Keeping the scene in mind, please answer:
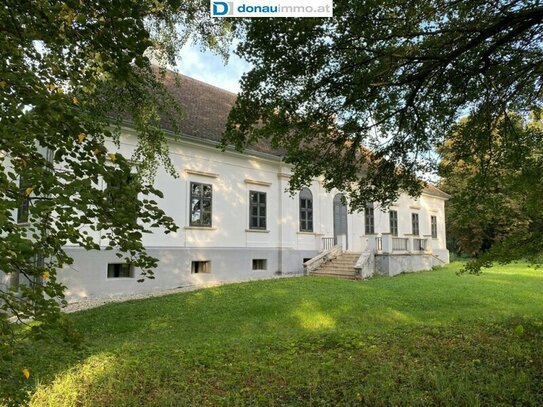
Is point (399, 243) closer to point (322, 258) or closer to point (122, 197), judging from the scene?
point (322, 258)

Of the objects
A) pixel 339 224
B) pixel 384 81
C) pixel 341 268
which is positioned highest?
pixel 384 81

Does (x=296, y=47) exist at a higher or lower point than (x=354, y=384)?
higher

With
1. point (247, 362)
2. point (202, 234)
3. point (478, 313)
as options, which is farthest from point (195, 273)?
point (247, 362)

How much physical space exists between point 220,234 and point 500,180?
1156cm

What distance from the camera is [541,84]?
22.7 ft

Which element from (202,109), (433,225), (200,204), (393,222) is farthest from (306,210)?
(433,225)

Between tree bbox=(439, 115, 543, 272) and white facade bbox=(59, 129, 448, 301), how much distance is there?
976 centimetres

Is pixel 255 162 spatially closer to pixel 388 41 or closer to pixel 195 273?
pixel 195 273

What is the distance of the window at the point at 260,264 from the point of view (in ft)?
59.5

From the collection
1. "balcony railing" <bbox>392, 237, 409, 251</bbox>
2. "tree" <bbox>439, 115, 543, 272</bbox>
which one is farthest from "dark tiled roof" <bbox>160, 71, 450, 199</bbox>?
"tree" <bbox>439, 115, 543, 272</bbox>

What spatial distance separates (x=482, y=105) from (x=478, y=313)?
5.12 m

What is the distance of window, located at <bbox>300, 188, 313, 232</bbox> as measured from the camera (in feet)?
65.3

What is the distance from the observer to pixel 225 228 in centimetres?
1694

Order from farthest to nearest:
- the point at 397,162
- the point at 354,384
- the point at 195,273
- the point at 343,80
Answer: the point at 195,273 → the point at 397,162 → the point at 343,80 → the point at 354,384
